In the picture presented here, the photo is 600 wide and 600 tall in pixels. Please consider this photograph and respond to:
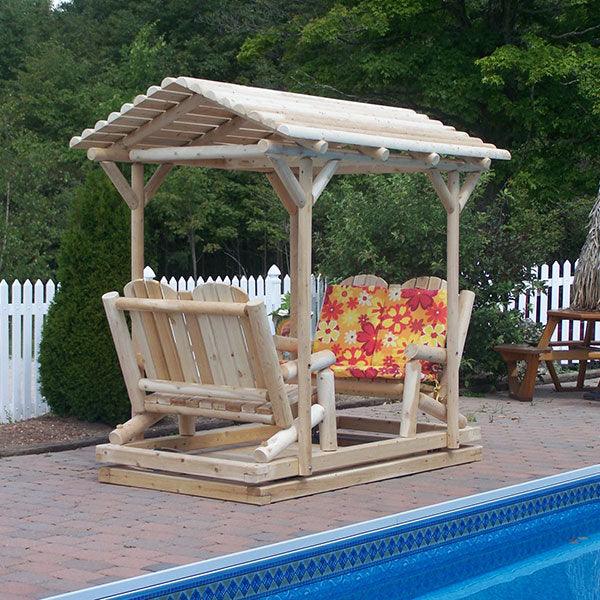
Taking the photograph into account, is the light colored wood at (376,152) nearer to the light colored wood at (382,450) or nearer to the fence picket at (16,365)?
the light colored wood at (382,450)

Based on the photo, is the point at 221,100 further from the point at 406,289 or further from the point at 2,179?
the point at 2,179

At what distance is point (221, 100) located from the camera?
6242 millimetres

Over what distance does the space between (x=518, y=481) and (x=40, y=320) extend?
460 centimetres

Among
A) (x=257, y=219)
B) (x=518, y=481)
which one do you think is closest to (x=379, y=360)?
(x=518, y=481)

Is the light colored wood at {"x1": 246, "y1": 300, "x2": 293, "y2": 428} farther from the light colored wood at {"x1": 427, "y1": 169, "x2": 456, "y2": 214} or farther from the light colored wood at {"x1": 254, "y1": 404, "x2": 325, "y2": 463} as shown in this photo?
the light colored wood at {"x1": 427, "y1": 169, "x2": 456, "y2": 214}

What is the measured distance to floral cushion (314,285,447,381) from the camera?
7.78 meters

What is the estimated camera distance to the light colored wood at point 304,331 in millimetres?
6348

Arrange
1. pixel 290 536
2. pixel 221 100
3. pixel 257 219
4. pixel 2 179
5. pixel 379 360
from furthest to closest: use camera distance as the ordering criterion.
A: pixel 257 219, pixel 2 179, pixel 379 360, pixel 221 100, pixel 290 536

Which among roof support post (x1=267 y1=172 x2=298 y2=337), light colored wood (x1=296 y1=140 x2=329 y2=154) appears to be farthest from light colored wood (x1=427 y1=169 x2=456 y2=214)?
light colored wood (x1=296 y1=140 x2=329 y2=154)

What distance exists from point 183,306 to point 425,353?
180cm

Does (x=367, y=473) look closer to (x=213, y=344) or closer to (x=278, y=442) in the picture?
(x=278, y=442)

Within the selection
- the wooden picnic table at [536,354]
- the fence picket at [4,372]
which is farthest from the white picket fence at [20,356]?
the wooden picnic table at [536,354]

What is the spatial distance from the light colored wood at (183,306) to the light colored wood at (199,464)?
887 millimetres

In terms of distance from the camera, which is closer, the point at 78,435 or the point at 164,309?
the point at 164,309
